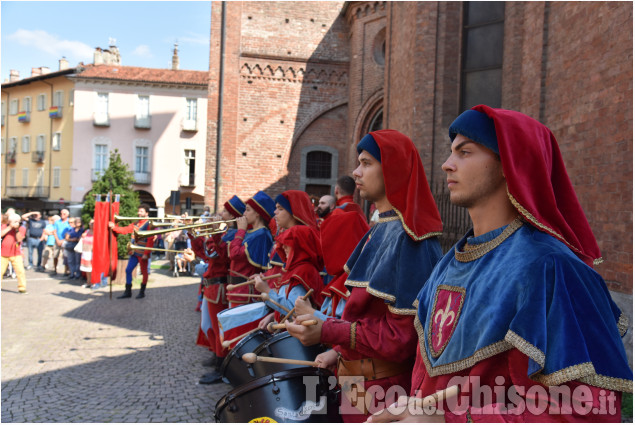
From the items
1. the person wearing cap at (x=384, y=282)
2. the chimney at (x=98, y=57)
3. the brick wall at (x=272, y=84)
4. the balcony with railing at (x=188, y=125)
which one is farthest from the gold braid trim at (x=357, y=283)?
the chimney at (x=98, y=57)

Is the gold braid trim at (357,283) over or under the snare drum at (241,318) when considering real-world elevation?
over

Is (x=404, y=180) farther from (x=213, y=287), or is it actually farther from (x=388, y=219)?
(x=213, y=287)

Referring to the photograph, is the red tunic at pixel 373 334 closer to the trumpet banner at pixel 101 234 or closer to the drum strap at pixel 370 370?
the drum strap at pixel 370 370

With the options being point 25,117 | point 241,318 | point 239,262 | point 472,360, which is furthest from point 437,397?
point 25,117

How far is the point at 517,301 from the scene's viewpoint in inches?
63.6

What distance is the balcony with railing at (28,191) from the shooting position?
4328 cm

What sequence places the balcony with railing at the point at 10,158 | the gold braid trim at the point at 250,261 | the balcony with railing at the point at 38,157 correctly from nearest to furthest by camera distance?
the gold braid trim at the point at 250,261
the balcony with railing at the point at 38,157
the balcony with railing at the point at 10,158

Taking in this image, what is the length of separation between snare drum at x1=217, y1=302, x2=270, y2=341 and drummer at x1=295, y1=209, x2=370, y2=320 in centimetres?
133

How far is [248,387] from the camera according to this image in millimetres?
3111

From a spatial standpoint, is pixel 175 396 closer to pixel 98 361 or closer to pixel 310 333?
pixel 98 361

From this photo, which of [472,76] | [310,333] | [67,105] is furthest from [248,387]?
[67,105]

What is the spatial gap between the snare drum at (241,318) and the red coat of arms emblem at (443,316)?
10.7 ft

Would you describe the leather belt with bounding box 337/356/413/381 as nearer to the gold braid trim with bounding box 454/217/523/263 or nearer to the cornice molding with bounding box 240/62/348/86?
the gold braid trim with bounding box 454/217/523/263

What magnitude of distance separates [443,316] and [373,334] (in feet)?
2.45
